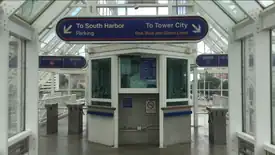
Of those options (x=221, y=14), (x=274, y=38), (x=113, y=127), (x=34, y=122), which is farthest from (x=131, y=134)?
(x=274, y=38)

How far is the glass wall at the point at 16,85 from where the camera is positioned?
406 cm

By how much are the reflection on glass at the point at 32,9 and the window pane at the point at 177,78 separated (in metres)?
4.02

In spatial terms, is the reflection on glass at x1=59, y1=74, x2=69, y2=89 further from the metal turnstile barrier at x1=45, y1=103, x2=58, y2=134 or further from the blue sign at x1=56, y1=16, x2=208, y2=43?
the blue sign at x1=56, y1=16, x2=208, y2=43

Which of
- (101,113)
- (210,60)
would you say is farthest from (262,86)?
(210,60)

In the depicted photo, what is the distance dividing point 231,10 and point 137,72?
362cm

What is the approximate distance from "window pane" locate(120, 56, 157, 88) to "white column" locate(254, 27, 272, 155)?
13.1ft

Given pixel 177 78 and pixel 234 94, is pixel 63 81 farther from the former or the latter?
pixel 234 94

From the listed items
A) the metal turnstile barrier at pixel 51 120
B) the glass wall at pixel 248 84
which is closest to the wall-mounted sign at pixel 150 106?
the glass wall at pixel 248 84

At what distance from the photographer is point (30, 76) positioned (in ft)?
14.8

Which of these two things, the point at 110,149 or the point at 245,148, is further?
the point at 110,149

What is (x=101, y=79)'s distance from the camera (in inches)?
312

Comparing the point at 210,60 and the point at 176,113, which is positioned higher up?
the point at 210,60

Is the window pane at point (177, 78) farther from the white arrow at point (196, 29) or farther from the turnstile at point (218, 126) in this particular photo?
the white arrow at point (196, 29)

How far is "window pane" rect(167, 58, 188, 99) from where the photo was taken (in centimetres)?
777
